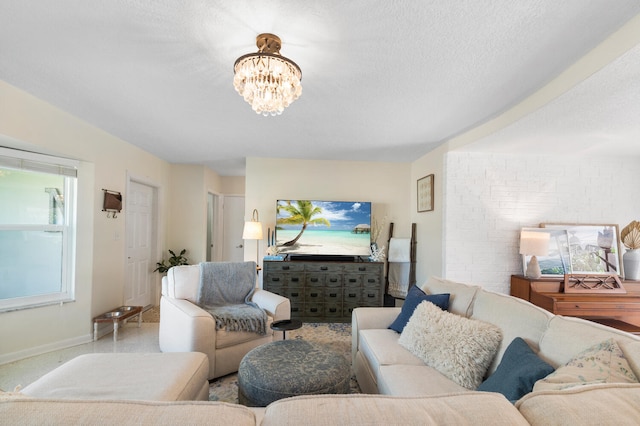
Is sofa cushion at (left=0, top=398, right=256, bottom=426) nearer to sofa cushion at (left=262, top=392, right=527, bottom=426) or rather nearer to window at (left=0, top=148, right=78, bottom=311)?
sofa cushion at (left=262, top=392, right=527, bottom=426)

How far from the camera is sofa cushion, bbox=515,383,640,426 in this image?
567 millimetres

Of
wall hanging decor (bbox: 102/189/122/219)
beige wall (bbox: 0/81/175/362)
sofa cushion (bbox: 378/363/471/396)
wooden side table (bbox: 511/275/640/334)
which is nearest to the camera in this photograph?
sofa cushion (bbox: 378/363/471/396)

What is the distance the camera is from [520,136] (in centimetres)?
267

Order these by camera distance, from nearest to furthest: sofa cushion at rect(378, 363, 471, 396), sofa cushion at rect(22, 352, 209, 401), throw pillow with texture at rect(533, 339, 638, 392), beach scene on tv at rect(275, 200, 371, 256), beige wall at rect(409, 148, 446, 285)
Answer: throw pillow with texture at rect(533, 339, 638, 392), sofa cushion at rect(22, 352, 209, 401), sofa cushion at rect(378, 363, 471, 396), beige wall at rect(409, 148, 446, 285), beach scene on tv at rect(275, 200, 371, 256)

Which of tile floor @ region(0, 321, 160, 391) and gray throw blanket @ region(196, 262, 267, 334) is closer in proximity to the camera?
tile floor @ region(0, 321, 160, 391)

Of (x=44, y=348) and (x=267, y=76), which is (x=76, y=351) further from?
(x=267, y=76)

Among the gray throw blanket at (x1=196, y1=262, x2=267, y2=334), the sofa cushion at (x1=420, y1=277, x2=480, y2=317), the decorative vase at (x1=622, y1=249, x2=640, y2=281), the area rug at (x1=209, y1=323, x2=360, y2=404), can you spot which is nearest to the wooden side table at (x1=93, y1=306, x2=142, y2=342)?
the gray throw blanket at (x1=196, y1=262, x2=267, y2=334)

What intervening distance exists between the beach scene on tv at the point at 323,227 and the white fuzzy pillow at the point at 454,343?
2.31 m

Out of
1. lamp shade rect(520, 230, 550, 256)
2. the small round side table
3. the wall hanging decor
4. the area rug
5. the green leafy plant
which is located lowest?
the area rug

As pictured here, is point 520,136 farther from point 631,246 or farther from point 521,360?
point 521,360

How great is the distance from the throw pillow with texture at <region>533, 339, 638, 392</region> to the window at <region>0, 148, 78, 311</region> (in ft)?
12.7

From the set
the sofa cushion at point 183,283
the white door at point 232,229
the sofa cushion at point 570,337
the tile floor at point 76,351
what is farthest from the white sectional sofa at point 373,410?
the white door at point 232,229

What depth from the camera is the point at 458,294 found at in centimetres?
204

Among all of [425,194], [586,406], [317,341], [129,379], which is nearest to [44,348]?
[129,379]
